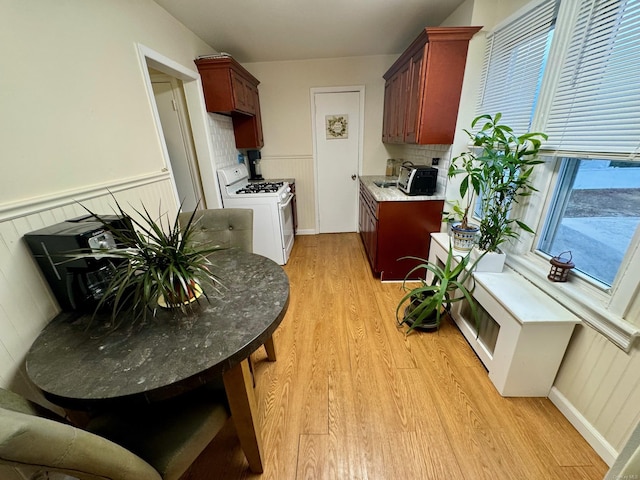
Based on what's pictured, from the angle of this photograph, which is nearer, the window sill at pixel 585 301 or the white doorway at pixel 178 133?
the window sill at pixel 585 301

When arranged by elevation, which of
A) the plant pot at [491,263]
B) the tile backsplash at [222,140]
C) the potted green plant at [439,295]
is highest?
the tile backsplash at [222,140]

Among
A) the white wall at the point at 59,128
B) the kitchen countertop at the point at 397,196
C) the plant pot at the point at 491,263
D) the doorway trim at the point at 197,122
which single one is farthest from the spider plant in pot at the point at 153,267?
the kitchen countertop at the point at 397,196

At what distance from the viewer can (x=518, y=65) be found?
67.2 inches

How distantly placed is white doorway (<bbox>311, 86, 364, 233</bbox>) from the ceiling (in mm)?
563

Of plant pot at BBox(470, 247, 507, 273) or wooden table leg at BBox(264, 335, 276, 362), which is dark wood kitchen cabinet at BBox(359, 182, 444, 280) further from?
wooden table leg at BBox(264, 335, 276, 362)

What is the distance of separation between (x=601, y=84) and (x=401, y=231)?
5.18 feet

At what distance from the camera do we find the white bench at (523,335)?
1.29 meters

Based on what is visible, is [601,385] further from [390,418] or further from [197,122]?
[197,122]

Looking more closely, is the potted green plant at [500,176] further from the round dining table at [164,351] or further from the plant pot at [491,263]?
the round dining table at [164,351]

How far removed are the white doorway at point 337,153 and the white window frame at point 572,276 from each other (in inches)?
97.2

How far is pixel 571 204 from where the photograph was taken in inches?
57.5

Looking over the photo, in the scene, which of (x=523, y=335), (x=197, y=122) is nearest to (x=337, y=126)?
(x=197, y=122)

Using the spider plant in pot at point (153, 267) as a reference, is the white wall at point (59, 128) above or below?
above

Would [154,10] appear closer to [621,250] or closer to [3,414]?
[3,414]
